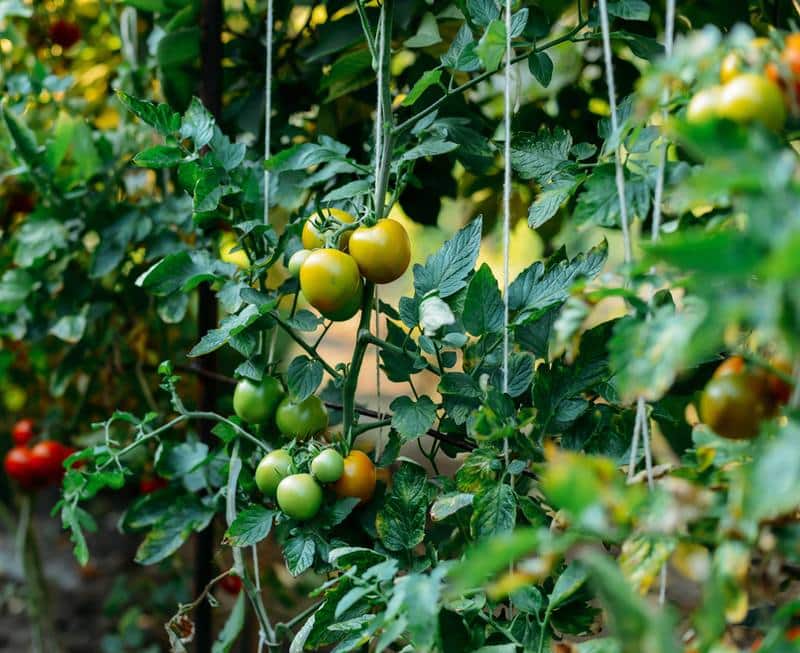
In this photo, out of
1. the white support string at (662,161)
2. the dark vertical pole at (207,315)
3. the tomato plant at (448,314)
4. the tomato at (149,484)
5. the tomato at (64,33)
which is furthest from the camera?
the tomato at (64,33)

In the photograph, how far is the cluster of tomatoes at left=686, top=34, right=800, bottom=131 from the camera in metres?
0.42

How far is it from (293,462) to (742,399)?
43cm

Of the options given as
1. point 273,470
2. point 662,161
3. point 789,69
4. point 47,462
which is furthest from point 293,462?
point 47,462

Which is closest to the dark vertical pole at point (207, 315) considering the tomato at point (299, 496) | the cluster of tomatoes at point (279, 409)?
the cluster of tomatoes at point (279, 409)

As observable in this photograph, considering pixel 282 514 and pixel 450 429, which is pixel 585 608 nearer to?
pixel 450 429

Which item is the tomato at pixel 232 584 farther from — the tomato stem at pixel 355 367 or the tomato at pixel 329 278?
the tomato at pixel 329 278

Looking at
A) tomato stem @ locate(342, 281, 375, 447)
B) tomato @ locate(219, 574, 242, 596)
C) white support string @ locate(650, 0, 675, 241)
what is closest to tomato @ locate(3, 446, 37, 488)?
tomato @ locate(219, 574, 242, 596)

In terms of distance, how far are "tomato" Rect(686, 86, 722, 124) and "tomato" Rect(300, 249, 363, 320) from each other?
338 millimetres

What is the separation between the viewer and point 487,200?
1214 millimetres

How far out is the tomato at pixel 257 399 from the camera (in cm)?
83

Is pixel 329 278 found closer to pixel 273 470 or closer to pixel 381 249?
pixel 381 249

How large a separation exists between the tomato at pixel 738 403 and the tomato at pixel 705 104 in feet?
0.48

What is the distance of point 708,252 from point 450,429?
0.44 meters

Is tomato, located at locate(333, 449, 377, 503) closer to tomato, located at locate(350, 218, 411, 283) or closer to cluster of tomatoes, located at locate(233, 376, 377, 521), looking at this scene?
cluster of tomatoes, located at locate(233, 376, 377, 521)
